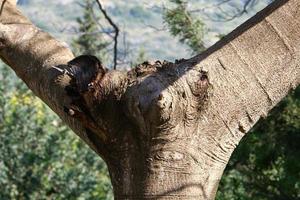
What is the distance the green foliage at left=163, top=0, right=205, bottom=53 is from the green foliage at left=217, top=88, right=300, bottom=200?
1167 millimetres

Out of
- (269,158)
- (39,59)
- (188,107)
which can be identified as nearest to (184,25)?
(269,158)

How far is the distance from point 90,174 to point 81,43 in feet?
78.3

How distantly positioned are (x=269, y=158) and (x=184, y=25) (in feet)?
6.55

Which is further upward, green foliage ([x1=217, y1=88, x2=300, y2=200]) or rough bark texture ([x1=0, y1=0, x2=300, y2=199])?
green foliage ([x1=217, y1=88, x2=300, y2=200])

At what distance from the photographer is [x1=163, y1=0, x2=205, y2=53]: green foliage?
5246 millimetres

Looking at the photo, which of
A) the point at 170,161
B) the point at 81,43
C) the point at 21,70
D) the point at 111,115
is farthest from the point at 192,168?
the point at 81,43

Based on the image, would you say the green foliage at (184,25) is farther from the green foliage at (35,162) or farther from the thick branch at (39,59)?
the thick branch at (39,59)

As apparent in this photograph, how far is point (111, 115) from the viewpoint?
1718 mm

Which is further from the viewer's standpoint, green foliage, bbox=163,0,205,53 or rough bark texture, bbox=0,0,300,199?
green foliage, bbox=163,0,205,53

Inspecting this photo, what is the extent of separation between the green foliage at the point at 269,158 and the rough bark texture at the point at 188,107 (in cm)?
482

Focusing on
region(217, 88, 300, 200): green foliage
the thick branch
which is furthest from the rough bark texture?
region(217, 88, 300, 200): green foliage

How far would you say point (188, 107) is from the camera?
5.54 ft

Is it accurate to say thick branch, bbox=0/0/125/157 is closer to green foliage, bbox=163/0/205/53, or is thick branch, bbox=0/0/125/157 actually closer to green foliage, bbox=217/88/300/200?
green foliage, bbox=163/0/205/53

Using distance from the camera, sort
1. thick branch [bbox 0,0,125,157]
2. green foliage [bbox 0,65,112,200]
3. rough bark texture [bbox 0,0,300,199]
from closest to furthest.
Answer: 1. rough bark texture [bbox 0,0,300,199]
2. thick branch [bbox 0,0,125,157]
3. green foliage [bbox 0,65,112,200]
